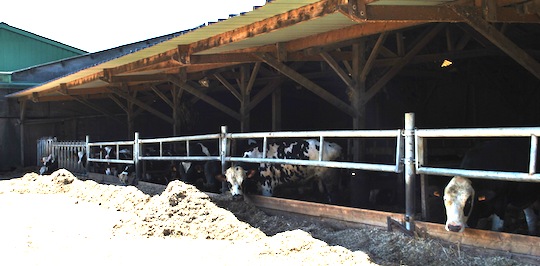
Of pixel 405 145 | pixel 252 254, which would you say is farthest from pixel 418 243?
pixel 252 254

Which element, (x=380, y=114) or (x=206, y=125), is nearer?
(x=380, y=114)

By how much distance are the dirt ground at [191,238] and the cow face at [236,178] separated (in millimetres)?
198

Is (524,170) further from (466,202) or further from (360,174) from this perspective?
(360,174)

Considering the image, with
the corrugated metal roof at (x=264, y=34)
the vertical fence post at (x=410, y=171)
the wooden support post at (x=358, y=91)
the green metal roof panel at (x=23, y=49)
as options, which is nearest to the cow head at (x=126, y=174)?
the corrugated metal roof at (x=264, y=34)

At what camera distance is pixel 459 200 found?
593 centimetres

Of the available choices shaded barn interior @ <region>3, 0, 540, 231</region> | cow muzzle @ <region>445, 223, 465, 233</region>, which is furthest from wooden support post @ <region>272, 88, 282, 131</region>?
cow muzzle @ <region>445, 223, 465, 233</region>

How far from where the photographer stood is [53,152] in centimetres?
1856

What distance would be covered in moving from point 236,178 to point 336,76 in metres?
5.49

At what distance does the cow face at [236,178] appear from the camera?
9.16 meters

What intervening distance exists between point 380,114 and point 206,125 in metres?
7.15

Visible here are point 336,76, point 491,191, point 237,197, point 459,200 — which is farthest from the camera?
point 336,76

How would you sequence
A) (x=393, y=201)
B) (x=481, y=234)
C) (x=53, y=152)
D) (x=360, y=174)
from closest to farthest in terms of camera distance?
(x=481, y=234)
(x=360, y=174)
(x=393, y=201)
(x=53, y=152)

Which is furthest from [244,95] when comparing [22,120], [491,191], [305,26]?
[22,120]

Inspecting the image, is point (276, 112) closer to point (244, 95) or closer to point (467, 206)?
point (244, 95)
